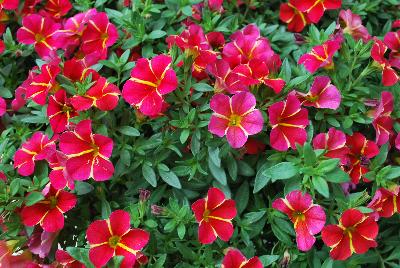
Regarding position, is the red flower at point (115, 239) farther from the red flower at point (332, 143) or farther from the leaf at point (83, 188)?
the red flower at point (332, 143)

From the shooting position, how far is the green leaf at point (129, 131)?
153 cm

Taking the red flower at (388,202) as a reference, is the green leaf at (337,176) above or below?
above

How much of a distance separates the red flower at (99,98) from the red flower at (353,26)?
79cm

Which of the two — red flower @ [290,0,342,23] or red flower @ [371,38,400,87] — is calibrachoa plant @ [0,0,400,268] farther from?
red flower @ [290,0,342,23]

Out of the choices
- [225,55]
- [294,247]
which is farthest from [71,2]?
[294,247]

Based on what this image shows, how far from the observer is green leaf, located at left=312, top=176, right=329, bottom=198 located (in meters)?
1.38

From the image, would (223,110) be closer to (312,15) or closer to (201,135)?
(201,135)

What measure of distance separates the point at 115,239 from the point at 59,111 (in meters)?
0.38

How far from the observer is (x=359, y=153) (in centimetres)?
159

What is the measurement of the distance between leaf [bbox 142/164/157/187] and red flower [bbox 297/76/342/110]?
17.2 inches

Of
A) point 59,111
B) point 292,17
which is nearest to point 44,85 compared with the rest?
point 59,111

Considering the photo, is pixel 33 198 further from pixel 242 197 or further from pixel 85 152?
pixel 242 197

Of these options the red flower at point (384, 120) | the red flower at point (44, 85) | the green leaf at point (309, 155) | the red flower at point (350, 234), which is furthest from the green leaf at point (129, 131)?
the red flower at point (384, 120)

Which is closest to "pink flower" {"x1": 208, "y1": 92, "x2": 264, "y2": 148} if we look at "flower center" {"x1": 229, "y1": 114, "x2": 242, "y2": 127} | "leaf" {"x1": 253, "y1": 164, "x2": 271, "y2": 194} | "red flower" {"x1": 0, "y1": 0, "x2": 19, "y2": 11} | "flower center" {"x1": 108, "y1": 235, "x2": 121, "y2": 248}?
"flower center" {"x1": 229, "y1": 114, "x2": 242, "y2": 127}
